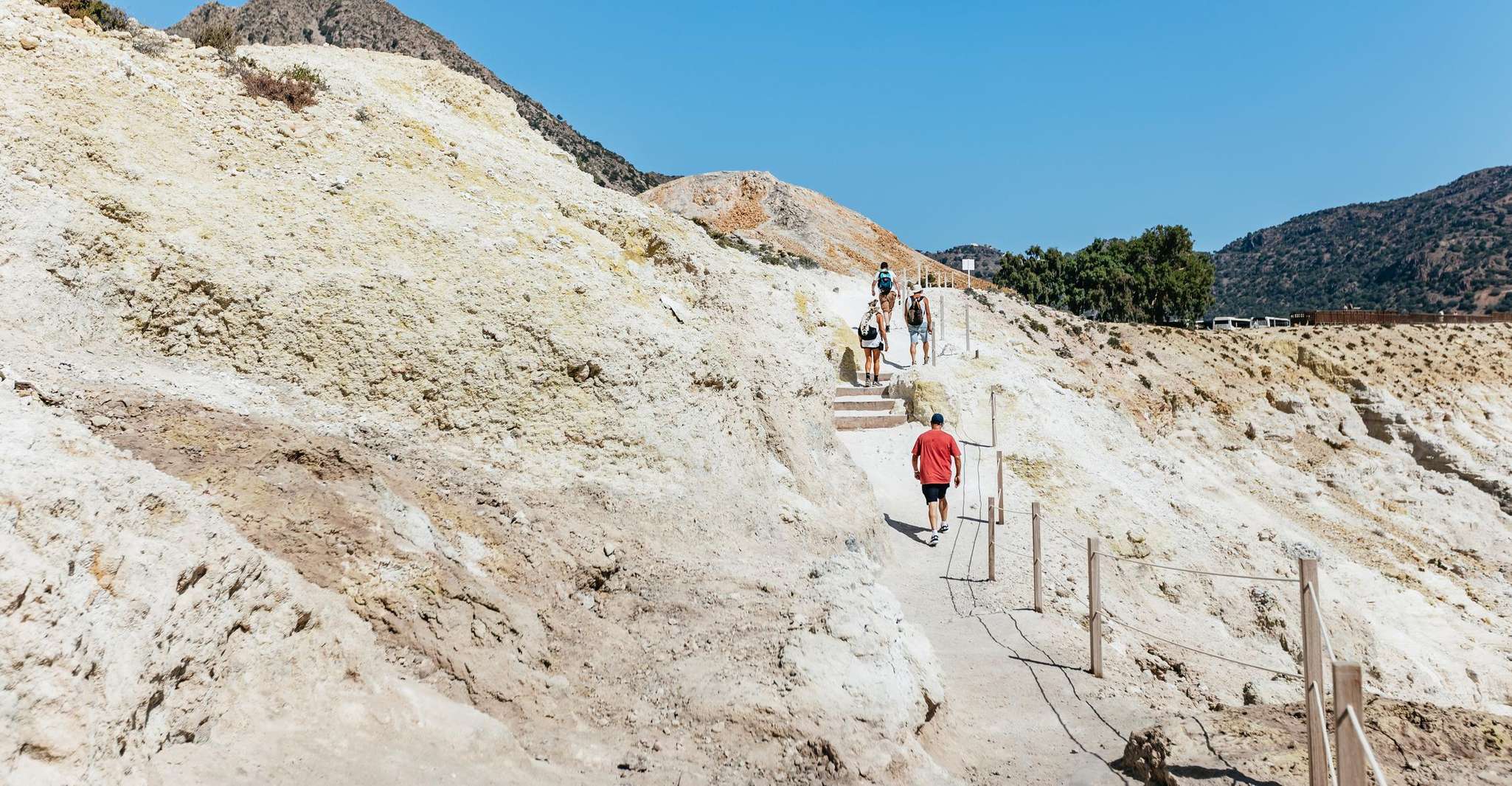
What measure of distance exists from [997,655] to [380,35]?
73762 mm

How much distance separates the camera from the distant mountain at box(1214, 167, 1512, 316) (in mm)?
90438

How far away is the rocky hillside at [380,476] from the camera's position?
4.11 metres

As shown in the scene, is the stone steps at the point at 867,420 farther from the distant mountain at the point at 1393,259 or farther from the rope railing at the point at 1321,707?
the distant mountain at the point at 1393,259

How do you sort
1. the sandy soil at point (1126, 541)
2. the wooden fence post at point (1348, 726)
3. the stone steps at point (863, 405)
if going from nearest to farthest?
the wooden fence post at point (1348, 726), the sandy soil at point (1126, 541), the stone steps at point (863, 405)

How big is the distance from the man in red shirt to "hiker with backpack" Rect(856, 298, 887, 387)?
679 centimetres

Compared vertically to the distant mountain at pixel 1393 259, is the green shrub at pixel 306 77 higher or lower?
lower

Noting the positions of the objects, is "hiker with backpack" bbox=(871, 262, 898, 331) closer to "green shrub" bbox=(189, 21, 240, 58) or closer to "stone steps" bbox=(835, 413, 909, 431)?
"stone steps" bbox=(835, 413, 909, 431)

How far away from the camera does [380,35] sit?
68.1 meters

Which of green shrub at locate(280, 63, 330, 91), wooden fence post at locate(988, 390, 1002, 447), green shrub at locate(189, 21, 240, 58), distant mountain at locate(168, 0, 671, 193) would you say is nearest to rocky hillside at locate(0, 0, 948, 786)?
green shrub at locate(280, 63, 330, 91)

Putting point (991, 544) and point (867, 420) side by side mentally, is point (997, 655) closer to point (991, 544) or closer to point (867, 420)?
point (991, 544)

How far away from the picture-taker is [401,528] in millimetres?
5941

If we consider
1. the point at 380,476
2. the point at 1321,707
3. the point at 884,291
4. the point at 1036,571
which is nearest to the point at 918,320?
the point at 884,291

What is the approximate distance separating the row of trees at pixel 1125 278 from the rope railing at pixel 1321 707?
51.5 meters

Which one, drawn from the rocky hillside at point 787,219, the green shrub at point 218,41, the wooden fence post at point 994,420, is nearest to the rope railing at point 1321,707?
the green shrub at point 218,41
